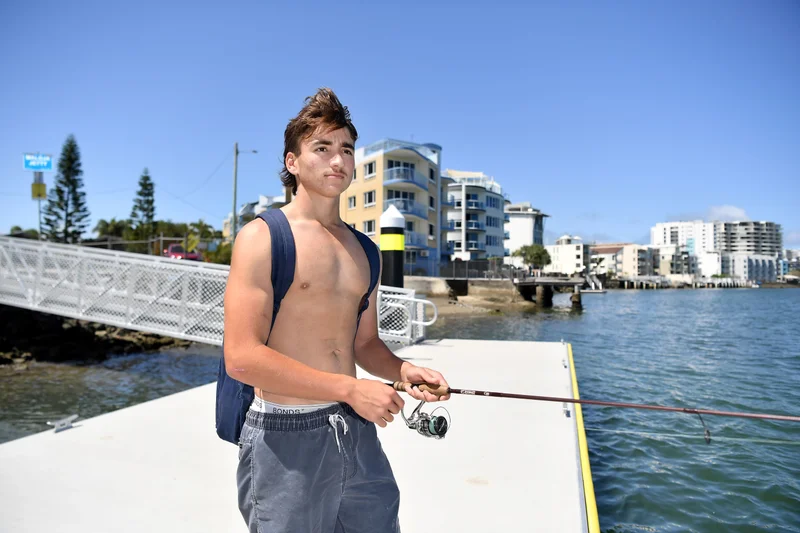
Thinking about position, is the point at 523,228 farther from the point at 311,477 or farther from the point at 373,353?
the point at 311,477

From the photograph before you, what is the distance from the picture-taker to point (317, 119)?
164 centimetres

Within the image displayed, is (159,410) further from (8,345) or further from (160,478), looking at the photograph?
(8,345)

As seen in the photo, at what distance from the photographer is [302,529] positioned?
1.47m

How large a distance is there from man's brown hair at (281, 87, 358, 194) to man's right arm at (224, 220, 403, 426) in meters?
0.39

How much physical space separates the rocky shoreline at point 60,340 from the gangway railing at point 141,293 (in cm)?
310

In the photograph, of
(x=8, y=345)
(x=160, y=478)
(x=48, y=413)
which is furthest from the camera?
(x=8, y=345)

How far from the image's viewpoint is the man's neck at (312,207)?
169cm

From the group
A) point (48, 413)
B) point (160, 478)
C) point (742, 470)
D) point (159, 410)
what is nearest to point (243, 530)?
point (160, 478)

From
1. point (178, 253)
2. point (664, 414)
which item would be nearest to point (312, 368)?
point (664, 414)

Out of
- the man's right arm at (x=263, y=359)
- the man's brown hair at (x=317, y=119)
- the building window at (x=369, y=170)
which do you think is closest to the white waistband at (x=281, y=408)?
the man's right arm at (x=263, y=359)

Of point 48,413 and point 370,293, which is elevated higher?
point 370,293

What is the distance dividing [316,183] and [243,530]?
2.18 m

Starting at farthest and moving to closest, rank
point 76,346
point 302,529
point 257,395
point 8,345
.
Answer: point 76,346 < point 8,345 < point 257,395 < point 302,529

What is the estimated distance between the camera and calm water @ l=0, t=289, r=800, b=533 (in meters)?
5.20
